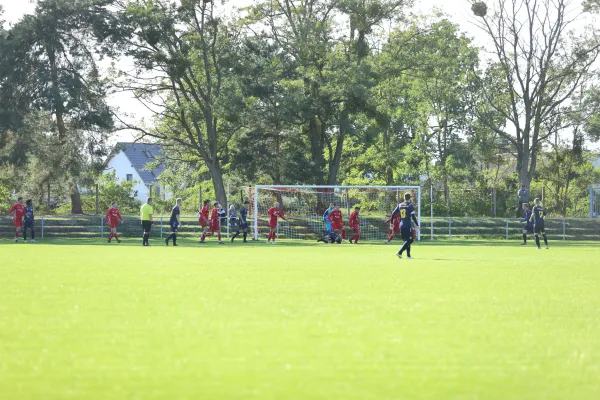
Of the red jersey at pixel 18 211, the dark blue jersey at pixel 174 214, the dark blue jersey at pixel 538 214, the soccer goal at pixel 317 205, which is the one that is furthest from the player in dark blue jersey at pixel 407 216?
the red jersey at pixel 18 211

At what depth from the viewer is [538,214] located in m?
30.3

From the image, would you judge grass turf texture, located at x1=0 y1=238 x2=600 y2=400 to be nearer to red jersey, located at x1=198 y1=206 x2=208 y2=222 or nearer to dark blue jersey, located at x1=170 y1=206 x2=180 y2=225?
dark blue jersey, located at x1=170 y1=206 x2=180 y2=225

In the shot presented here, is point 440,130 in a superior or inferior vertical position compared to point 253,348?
superior

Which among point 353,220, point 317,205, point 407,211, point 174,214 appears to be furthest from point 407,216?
point 317,205

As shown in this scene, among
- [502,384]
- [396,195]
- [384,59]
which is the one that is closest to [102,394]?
[502,384]

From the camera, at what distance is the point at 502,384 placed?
6391 millimetres

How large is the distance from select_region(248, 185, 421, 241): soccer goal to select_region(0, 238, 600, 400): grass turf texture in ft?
86.6

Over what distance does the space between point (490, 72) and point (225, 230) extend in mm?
18273

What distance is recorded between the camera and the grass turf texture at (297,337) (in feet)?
20.7

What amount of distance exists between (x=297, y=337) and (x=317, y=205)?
3460 cm

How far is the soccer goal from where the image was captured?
4247 centimetres

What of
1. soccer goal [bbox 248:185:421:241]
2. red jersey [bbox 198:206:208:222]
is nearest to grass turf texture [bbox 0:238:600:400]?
red jersey [bbox 198:206:208:222]

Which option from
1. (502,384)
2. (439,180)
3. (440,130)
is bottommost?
(502,384)

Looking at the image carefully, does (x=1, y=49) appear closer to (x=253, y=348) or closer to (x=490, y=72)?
(x=490, y=72)
